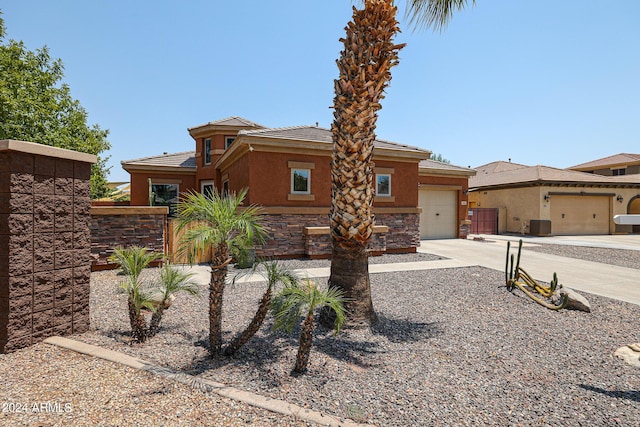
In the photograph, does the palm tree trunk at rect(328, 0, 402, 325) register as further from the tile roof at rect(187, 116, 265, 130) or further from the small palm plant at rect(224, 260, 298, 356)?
the tile roof at rect(187, 116, 265, 130)

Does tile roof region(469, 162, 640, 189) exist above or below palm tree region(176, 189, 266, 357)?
above

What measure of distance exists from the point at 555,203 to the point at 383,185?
1788 centimetres

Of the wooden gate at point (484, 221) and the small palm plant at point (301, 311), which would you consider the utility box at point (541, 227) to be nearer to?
the wooden gate at point (484, 221)

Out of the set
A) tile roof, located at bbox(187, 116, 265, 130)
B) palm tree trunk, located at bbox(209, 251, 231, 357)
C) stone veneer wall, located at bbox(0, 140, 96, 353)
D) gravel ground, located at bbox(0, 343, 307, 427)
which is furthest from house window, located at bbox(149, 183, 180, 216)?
palm tree trunk, located at bbox(209, 251, 231, 357)

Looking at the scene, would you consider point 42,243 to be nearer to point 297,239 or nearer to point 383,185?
point 297,239

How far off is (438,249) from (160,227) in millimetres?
12313

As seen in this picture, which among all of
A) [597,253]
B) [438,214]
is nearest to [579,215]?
[597,253]

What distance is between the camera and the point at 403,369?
4238 mm

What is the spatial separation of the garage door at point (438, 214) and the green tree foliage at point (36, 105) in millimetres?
23333

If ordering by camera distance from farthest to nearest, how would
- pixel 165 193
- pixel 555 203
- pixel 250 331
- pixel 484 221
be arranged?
pixel 484 221, pixel 555 203, pixel 165 193, pixel 250 331

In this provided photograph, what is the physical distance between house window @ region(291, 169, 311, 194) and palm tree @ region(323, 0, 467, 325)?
7326 mm

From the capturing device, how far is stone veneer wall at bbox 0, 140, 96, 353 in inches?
161

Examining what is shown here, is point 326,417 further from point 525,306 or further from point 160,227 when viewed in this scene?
point 160,227

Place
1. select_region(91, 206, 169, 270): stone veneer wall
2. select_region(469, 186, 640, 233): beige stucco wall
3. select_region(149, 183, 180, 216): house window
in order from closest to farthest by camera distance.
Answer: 1. select_region(91, 206, 169, 270): stone veneer wall
2. select_region(149, 183, 180, 216): house window
3. select_region(469, 186, 640, 233): beige stucco wall
